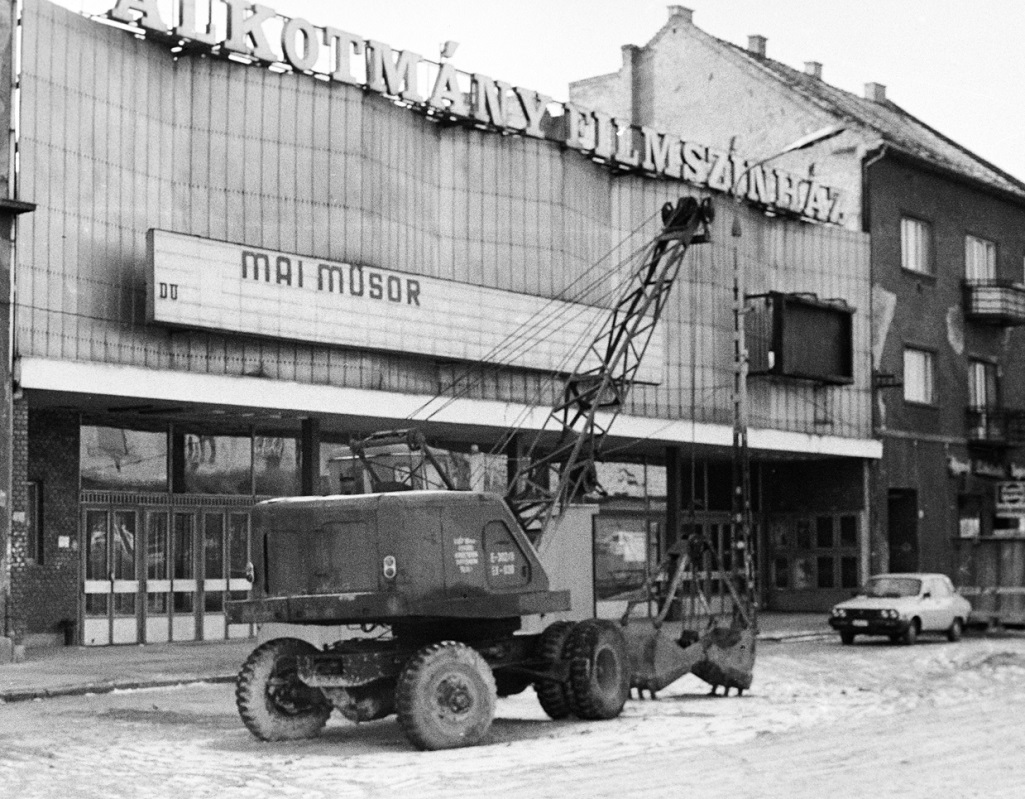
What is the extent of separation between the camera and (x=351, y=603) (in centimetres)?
1742

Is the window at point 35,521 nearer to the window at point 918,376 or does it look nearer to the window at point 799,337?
the window at point 799,337

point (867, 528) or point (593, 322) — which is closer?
point (593, 322)

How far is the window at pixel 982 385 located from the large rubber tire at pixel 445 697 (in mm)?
36144

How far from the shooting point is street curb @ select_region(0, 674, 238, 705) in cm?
2215

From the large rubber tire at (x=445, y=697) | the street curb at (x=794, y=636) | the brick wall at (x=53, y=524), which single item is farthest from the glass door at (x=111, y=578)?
the large rubber tire at (x=445, y=697)

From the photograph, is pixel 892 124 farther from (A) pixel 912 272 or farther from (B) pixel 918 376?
(B) pixel 918 376

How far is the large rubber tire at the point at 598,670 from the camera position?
18.9m

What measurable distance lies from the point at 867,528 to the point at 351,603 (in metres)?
31.1

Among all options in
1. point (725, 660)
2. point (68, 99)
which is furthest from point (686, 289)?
point (725, 660)

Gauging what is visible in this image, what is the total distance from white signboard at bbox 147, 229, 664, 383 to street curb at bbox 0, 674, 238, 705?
20.8 feet

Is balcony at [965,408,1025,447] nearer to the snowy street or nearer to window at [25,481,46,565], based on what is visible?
the snowy street

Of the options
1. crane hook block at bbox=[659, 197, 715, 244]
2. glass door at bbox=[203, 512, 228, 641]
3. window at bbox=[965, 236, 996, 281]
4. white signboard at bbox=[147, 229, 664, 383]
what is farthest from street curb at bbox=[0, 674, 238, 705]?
window at bbox=[965, 236, 996, 281]

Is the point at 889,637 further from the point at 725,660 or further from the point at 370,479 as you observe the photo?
the point at 370,479

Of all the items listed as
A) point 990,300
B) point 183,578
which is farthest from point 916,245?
point 183,578
